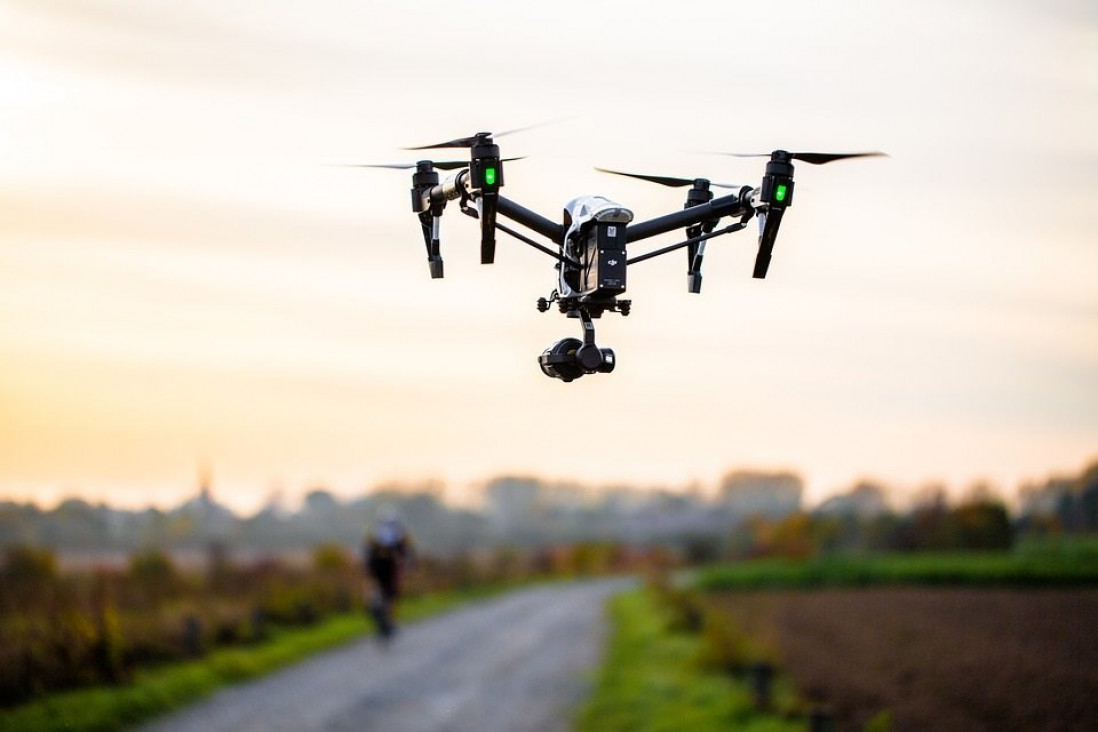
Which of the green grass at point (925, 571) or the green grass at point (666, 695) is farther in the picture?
the green grass at point (925, 571)

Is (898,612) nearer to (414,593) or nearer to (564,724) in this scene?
(414,593)

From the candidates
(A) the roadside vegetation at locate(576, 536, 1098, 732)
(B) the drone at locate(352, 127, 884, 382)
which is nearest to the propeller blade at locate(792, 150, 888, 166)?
(B) the drone at locate(352, 127, 884, 382)

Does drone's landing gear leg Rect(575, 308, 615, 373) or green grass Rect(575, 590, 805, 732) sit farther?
green grass Rect(575, 590, 805, 732)

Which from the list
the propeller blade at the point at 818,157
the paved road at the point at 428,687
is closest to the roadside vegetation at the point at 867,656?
the paved road at the point at 428,687

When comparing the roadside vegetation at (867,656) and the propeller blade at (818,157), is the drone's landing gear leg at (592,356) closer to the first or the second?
the propeller blade at (818,157)

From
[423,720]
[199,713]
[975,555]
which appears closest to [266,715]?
[199,713]

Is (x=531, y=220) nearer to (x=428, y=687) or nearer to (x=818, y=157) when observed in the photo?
(x=818, y=157)

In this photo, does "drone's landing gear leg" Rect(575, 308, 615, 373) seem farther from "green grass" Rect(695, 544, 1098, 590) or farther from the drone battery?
"green grass" Rect(695, 544, 1098, 590)
